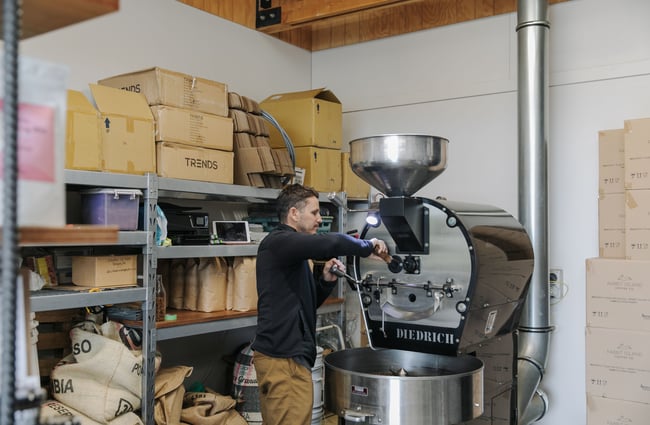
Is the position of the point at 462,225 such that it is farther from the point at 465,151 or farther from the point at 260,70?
the point at 260,70

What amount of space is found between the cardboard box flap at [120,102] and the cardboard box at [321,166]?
4.24ft

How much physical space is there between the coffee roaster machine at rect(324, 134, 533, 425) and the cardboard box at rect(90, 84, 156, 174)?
1.20 meters

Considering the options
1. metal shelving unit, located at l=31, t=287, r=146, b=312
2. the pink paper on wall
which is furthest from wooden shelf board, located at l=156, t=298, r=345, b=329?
the pink paper on wall

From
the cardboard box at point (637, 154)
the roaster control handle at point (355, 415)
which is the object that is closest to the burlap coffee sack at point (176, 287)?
the roaster control handle at point (355, 415)

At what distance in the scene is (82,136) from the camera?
288 cm

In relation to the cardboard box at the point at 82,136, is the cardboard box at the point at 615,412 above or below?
below

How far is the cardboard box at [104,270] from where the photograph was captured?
293 cm

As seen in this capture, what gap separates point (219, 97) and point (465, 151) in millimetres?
1844

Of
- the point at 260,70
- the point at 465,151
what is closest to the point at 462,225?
the point at 465,151

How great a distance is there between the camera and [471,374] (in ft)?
7.78

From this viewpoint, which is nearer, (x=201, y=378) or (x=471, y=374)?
(x=471, y=374)

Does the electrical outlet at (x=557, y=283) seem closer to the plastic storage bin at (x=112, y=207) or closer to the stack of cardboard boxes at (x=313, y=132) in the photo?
the stack of cardboard boxes at (x=313, y=132)

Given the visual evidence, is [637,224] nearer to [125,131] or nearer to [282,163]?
[282,163]

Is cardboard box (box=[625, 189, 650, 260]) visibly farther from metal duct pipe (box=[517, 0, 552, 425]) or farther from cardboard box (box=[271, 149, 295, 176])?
cardboard box (box=[271, 149, 295, 176])
